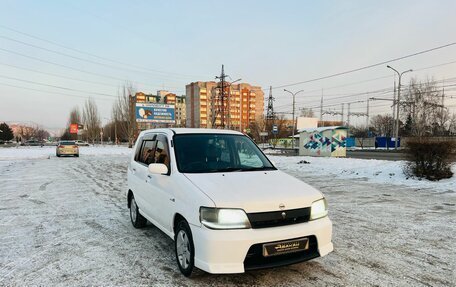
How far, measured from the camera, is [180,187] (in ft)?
12.7

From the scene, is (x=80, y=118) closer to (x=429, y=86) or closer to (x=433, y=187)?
(x=429, y=86)

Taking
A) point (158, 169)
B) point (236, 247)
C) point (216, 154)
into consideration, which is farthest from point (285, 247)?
point (158, 169)

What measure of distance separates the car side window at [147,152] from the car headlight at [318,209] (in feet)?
8.57

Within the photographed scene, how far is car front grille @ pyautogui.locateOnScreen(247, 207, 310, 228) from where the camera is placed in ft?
11.0

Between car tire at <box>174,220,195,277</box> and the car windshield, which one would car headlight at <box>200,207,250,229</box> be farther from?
the car windshield

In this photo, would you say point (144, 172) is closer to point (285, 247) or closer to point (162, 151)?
point (162, 151)

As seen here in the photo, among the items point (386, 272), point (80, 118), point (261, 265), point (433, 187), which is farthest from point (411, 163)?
point (80, 118)

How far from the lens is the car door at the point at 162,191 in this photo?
13.7ft

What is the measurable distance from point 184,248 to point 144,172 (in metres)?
1.85

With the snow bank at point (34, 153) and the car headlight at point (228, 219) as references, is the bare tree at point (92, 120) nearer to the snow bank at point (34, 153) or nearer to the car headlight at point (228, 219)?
the snow bank at point (34, 153)

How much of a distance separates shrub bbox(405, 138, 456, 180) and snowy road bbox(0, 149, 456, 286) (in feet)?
9.63

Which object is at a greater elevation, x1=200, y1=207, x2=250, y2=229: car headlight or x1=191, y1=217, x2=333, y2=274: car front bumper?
x1=200, y1=207, x2=250, y2=229: car headlight

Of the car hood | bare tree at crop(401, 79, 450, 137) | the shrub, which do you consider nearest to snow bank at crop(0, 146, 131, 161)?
the car hood

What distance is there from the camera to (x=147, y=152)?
217 inches
